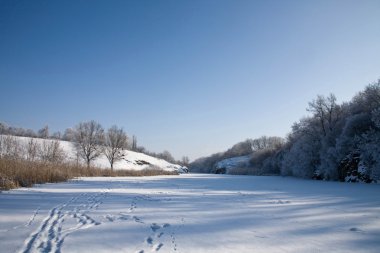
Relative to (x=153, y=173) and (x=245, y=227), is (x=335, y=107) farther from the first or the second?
(x=245, y=227)

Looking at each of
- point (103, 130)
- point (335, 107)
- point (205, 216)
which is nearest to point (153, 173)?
point (103, 130)

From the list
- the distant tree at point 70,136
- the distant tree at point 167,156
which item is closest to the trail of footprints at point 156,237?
the distant tree at point 70,136

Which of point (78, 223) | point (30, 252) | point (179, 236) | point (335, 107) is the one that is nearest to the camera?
point (30, 252)

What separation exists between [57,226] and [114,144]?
57.5 m

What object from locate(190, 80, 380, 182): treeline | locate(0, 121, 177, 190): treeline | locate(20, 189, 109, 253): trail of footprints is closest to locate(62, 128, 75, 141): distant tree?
locate(0, 121, 177, 190): treeline

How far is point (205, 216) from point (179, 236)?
91.0 inches

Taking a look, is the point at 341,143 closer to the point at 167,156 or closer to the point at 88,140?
the point at 88,140

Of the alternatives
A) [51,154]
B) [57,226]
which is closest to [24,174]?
[57,226]

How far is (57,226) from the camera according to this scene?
6.05 m

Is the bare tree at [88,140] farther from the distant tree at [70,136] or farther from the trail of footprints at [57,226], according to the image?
the trail of footprints at [57,226]

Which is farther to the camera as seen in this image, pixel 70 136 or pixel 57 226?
pixel 70 136

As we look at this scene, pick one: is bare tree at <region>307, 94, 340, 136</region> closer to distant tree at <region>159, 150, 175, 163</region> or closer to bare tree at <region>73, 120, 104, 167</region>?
bare tree at <region>73, 120, 104, 167</region>

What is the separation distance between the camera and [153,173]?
43938 millimetres

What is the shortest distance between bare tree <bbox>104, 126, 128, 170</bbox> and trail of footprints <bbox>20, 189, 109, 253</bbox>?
52.8 meters
